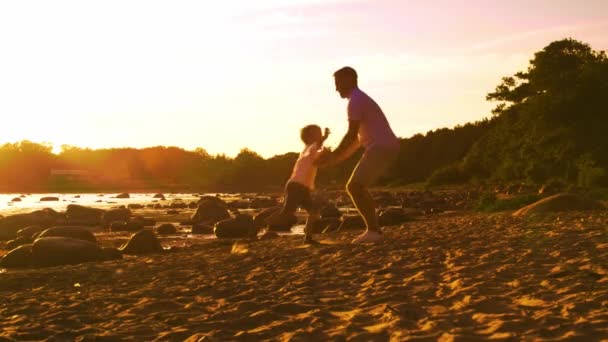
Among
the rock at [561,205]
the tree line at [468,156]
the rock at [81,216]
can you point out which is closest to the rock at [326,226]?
the rock at [561,205]

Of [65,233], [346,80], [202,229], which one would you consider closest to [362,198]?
[346,80]

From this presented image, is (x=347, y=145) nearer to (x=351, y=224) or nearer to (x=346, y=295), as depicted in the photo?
(x=346, y=295)

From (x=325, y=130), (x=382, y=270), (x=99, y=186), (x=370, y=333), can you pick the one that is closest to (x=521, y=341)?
(x=370, y=333)

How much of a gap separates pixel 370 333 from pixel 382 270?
1982mm

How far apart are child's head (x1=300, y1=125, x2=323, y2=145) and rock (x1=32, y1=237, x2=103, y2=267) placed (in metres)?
3.92

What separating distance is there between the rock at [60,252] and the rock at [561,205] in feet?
26.8

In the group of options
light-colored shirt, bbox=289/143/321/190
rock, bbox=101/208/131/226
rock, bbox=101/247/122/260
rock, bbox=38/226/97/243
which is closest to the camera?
light-colored shirt, bbox=289/143/321/190

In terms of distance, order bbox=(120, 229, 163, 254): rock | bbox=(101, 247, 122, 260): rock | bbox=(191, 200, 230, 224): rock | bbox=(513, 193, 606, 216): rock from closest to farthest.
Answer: bbox=(101, 247, 122, 260): rock
bbox=(120, 229, 163, 254): rock
bbox=(513, 193, 606, 216): rock
bbox=(191, 200, 230, 224): rock

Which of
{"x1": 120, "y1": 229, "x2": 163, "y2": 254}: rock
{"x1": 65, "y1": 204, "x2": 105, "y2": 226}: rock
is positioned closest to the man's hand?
Answer: {"x1": 120, "y1": 229, "x2": 163, "y2": 254}: rock

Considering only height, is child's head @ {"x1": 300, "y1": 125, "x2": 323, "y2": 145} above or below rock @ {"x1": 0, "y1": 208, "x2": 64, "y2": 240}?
above

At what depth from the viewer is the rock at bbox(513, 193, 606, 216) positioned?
39.3ft

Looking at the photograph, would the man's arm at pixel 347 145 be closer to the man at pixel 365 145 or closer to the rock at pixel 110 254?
the man at pixel 365 145

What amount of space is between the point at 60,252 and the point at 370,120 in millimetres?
5255

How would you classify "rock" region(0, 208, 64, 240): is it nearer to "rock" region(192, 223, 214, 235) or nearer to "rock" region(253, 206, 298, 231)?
"rock" region(192, 223, 214, 235)
